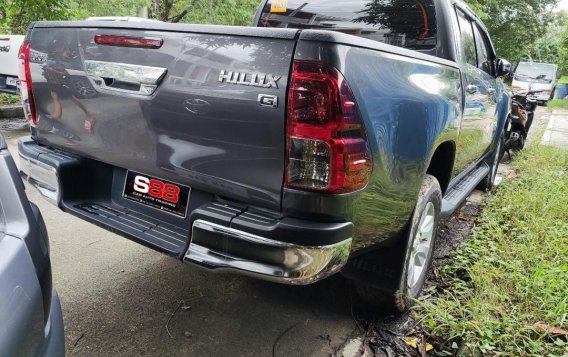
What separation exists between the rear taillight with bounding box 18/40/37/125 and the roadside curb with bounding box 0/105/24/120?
588 centimetres

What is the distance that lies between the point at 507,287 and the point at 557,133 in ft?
32.7

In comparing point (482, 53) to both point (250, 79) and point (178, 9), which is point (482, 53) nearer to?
point (250, 79)

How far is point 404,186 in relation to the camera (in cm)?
211

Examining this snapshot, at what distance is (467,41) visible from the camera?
11.4ft

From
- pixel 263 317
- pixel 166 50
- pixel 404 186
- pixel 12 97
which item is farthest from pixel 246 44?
pixel 12 97

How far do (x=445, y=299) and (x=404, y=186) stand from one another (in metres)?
1.05

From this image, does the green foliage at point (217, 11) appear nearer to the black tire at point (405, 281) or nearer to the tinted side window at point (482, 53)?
the tinted side window at point (482, 53)

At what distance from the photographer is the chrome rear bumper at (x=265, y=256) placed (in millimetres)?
A: 1659

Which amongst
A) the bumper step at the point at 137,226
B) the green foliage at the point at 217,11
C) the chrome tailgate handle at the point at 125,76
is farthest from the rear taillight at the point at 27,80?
the green foliage at the point at 217,11

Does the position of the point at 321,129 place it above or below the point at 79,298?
above

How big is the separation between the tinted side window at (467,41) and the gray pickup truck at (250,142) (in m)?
0.59

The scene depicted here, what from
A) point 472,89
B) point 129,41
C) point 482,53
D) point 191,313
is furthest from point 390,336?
point 482,53

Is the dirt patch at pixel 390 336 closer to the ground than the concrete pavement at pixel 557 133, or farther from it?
closer to the ground

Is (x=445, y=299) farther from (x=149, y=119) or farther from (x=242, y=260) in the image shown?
(x=149, y=119)
